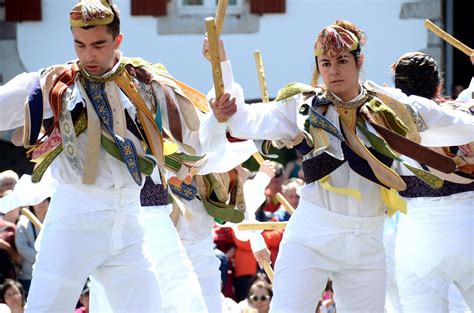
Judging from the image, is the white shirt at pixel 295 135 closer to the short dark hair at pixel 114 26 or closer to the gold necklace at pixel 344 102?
the gold necklace at pixel 344 102

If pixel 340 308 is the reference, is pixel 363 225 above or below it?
above

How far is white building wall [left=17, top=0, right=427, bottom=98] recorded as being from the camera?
1401cm

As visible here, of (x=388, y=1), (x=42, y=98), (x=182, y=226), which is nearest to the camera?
(x=42, y=98)

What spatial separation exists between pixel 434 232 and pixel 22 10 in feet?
25.9

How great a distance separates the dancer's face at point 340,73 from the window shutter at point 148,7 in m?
8.00

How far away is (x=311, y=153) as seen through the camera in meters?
6.37

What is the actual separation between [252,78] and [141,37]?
1.22 m

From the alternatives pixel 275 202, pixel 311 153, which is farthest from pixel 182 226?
pixel 275 202

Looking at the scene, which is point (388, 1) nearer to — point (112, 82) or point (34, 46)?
point (34, 46)

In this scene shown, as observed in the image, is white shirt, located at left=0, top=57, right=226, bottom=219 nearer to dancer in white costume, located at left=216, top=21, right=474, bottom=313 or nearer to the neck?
dancer in white costume, located at left=216, top=21, right=474, bottom=313

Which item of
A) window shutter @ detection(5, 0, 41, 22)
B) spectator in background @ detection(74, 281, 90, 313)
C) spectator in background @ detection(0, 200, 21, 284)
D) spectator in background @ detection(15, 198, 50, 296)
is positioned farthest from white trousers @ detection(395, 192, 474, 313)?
window shutter @ detection(5, 0, 41, 22)

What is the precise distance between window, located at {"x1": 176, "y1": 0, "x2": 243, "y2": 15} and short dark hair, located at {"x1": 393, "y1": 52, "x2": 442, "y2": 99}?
7.09m

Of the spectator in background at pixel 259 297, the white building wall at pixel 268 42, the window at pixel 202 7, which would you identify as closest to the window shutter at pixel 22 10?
the white building wall at pixel 268 42

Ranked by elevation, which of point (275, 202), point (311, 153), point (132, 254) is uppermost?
point (311, 153)
